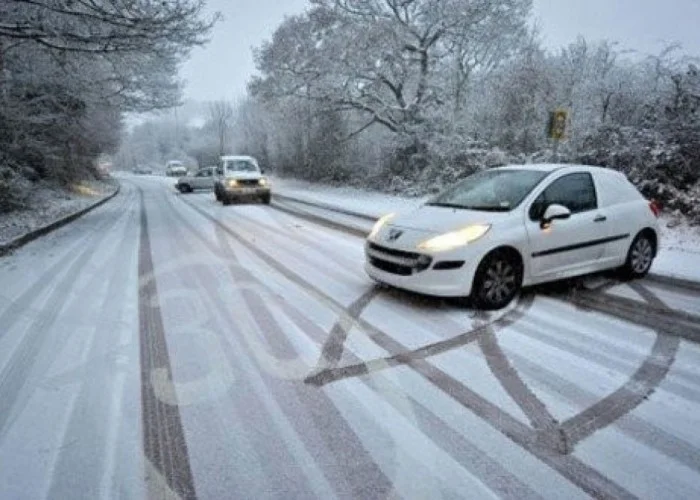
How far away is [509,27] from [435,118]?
7.40 meters

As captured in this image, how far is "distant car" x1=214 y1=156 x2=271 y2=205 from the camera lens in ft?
67.6

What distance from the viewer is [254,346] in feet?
16.3

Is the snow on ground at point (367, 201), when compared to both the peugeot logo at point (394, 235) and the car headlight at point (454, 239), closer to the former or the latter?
the peugeot logo at point (394, 235)

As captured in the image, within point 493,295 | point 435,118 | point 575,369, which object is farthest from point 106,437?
point 435,118

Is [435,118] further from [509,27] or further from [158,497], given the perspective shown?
[158,497]

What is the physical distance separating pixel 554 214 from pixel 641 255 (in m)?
2.25

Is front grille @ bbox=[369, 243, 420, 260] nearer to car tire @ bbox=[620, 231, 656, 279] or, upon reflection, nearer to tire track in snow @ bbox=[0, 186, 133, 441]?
→ car tire @ bbox=[620, 231, 656, 279]

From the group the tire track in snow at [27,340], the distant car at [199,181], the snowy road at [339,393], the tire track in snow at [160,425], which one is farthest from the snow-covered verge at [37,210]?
the distant car at [199,181]

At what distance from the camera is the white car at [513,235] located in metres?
5.89

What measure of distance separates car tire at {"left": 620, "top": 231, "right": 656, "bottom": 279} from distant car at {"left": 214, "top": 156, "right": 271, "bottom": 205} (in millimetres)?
15552

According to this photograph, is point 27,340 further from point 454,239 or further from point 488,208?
point 488,208

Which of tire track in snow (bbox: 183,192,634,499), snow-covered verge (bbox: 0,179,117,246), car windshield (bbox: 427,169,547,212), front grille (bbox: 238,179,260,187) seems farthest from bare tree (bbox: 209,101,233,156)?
tire track in snow (bbox: 183,192,634,499)

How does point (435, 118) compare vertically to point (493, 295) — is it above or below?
above

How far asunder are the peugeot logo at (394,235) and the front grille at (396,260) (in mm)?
130
